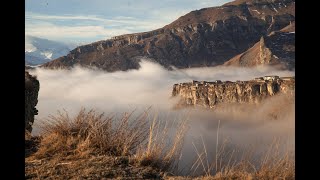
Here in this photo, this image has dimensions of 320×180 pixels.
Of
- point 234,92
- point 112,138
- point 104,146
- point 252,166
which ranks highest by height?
point 112,138

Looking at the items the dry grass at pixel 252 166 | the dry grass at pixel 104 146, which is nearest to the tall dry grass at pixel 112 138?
the dry grass at pixel 104 146

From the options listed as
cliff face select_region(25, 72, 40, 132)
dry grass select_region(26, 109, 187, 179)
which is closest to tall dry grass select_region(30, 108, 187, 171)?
dry grass select_region(26, 109, 187, 179)

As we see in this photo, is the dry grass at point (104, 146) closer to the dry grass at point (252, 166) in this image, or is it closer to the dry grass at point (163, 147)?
the dry grass at point (163, 147)

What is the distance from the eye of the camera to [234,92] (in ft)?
484

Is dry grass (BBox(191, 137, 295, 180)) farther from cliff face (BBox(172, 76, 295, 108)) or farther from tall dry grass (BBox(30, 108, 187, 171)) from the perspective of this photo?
cliff face (BBox(172, 76, 295, 108))

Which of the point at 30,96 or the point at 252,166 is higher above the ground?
the point at 30,96

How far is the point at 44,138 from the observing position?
7023 millimetres

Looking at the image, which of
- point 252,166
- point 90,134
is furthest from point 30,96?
point 252,166

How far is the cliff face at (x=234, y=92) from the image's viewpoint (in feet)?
464

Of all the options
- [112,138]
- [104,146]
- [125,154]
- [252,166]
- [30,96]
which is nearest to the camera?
[252,166]

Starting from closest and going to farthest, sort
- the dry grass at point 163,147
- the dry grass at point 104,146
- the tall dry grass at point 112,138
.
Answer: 1. the dry grass at point 104,146
2. the dry grass at point 163,147
3. the tall dry grass at point 112,138

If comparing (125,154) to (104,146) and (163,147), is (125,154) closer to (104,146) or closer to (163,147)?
(104,146)
